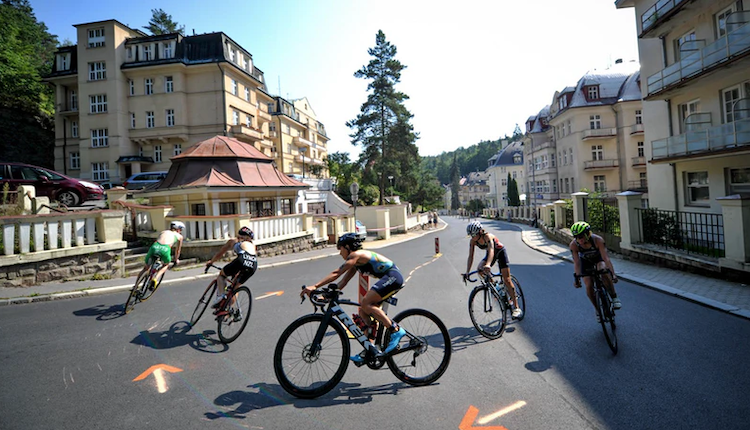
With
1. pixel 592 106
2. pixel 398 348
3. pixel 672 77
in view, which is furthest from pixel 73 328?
pixel 592 106

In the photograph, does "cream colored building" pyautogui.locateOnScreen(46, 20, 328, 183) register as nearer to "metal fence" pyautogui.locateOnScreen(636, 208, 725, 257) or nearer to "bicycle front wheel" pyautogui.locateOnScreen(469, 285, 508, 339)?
"metal fence" pyautogui.locateOnScreen(636, 208, 725, 257)

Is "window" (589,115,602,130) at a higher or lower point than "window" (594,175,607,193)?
higher

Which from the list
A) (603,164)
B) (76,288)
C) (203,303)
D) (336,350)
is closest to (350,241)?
(336,350)

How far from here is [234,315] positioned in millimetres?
5855

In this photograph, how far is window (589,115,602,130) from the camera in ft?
124

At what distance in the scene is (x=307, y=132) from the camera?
53.0 metres

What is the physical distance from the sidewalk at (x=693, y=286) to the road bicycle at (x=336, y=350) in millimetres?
5605

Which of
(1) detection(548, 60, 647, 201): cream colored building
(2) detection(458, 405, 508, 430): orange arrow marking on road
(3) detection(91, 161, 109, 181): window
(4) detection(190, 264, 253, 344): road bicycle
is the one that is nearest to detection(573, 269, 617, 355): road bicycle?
(2) detection(458, 405, 508, 430): orange arrow marking on road

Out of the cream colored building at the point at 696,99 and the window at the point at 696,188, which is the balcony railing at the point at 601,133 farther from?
the window at the point at 696,188

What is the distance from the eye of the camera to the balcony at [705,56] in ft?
41.6

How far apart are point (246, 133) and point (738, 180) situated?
31.7 meters

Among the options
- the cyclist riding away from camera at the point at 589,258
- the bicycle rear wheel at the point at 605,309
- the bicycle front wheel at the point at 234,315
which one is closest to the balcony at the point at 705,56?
the cyclist riding away from camera at the point at 589,258

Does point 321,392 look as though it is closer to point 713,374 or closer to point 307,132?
point 713,374

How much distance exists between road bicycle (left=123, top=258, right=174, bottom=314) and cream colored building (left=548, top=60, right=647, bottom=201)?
37731 mm
